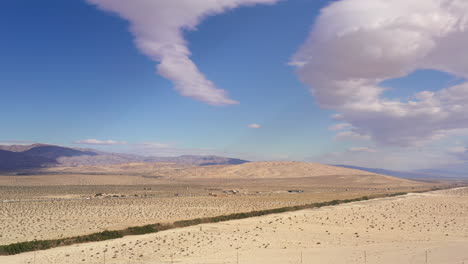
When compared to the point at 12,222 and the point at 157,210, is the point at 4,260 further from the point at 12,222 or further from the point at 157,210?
the point at 157,210

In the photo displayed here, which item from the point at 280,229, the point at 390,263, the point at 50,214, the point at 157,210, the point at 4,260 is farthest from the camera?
the point at 157,210

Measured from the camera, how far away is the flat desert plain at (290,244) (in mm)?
17953

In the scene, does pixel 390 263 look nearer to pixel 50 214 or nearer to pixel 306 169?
pixel 50 214

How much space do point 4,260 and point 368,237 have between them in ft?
72.9

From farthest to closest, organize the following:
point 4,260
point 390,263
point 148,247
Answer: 1. point 148,247
2. point 4,260
3. point 390,263

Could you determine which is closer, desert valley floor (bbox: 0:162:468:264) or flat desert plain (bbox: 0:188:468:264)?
flat desert plain (bbox: 0:188:468:264)

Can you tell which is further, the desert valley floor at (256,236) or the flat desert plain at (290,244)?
the desert valley floor at (256,236)

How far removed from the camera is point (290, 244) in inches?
864

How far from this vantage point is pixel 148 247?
21234 mm

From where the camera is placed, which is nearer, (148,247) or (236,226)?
(148,247)

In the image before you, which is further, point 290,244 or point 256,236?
point 256,236

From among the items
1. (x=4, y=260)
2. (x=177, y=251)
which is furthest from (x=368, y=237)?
(x=4, y=260)

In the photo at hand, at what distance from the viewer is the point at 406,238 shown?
2341 centimetres

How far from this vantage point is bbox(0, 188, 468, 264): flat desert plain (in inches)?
707
